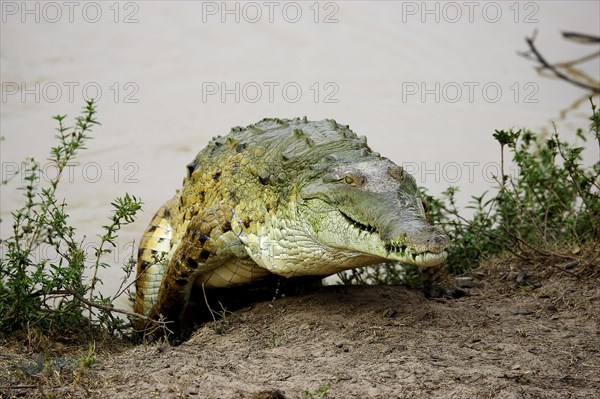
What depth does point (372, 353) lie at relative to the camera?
4.64 metres

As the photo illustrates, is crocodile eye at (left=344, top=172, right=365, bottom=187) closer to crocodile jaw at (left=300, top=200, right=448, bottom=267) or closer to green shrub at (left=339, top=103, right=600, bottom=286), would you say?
crocodile jaw at (left=300, top=200, right=448, bottom=267)

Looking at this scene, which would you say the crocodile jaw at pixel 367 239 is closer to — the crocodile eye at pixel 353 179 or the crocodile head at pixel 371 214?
the crocodile head at pixel 371 214

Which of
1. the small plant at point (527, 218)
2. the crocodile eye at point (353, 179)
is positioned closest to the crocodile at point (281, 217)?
the crocodile eye at point (353, 179)

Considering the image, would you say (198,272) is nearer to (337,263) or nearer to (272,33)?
(337,263)

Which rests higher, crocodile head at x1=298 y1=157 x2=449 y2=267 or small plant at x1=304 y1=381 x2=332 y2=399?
crocodile head at x1=298 y1=157 x2=449 y2=267

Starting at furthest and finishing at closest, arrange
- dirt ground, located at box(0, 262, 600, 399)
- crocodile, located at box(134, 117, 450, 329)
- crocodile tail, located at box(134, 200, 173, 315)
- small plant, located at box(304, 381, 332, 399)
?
crocodile tail, located at box(134, 200, 173, 315), crocodile, located at box(134, 117, 450, 329), dirt ground, located at box(0, 262, 600, 399), small plant, located at box(304, 381, 332, 399)

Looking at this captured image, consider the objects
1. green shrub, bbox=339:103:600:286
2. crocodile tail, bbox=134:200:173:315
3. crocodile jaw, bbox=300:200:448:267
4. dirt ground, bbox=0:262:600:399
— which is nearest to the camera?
Result: dirt ground, bbox=0:262:600:399

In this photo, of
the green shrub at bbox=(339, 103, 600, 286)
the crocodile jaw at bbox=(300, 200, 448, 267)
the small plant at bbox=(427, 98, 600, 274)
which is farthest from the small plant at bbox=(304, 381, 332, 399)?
the small plant at bbox=(427, 98, 600, 274)

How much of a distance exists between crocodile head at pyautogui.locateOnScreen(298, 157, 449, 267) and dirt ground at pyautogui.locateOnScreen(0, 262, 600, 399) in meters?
0.53

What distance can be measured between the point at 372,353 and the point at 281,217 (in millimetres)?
1183

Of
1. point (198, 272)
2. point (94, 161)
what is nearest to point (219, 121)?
point (94, 161)

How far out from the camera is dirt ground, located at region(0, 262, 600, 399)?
4004 mm

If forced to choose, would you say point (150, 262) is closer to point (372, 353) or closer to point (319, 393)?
point (372, 353)

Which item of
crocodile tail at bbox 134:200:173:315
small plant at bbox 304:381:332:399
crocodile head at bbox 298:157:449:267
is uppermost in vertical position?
crocodile head at bbox 298:157:449:267
